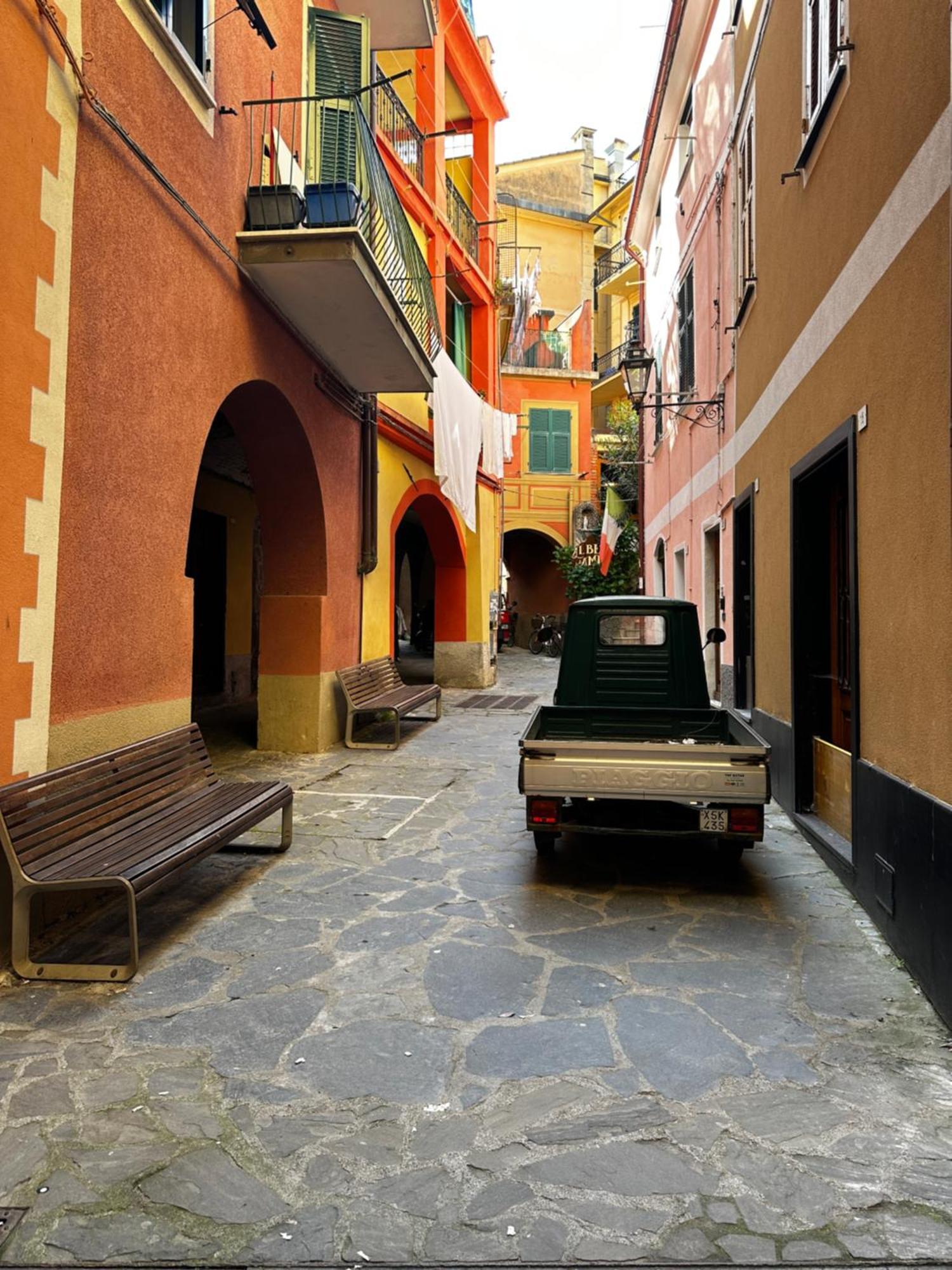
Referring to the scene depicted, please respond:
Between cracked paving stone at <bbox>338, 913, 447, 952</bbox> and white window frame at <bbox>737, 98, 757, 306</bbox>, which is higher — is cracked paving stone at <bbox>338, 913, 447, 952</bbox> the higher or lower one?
the lower one

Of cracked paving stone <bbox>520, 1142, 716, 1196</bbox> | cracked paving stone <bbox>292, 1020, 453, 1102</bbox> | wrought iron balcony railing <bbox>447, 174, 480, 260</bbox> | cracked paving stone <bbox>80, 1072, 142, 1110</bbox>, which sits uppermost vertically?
wrought iron balcony railing <bbox>447, 174, 480, 260</bbox>

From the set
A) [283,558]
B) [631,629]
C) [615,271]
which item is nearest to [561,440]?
[615,271]

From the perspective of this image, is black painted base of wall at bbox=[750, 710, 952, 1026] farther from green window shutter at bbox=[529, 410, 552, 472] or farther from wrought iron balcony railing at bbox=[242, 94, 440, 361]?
green window shutter at bbox=[529, 410, 552, 472]

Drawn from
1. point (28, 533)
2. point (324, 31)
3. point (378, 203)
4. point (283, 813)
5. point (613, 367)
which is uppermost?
point (613, 367)

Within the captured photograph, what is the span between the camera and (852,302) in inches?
187

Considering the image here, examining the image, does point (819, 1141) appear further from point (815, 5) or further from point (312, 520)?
point (312, 520)

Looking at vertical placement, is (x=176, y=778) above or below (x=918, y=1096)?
above

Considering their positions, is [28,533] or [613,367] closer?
[28,533]

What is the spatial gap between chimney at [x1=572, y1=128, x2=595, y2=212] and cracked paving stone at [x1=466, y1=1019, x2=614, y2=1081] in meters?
33.4

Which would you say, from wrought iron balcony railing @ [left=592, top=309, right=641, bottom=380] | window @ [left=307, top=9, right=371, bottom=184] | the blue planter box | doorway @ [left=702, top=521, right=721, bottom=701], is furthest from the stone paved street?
wrought iron balcony railing @ [left=592, top=309, right=641, bottom=380]

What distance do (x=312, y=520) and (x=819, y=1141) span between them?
7792mm

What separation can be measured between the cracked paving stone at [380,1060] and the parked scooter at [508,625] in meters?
21.1

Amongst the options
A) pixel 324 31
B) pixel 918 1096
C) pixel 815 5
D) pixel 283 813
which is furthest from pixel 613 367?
pixel 918 1096

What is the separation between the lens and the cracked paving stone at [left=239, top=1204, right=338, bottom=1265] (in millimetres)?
2117
